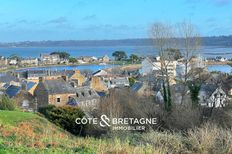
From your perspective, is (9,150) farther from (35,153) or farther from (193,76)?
(193,76)

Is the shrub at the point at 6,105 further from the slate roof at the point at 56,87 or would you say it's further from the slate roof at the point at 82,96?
the slate roof at the point at 56,87

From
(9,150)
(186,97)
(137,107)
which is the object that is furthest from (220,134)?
(186,97)

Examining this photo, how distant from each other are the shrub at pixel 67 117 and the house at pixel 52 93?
12.6 meters

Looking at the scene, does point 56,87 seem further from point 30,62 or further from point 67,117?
point 30,62

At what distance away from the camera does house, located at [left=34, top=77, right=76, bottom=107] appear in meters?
37.8

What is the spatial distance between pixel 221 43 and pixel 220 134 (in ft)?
322

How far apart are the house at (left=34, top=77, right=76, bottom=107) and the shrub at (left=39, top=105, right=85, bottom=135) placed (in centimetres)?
1265

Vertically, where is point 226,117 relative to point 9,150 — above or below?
below

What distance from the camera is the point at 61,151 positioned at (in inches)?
328

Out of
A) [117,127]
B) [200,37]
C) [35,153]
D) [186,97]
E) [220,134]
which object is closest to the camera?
[35,153]

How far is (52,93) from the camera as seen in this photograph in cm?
3812

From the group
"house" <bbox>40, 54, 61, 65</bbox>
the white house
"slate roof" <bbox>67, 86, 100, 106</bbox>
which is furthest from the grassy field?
"house" <bbox>40, 54, 61, 65</bbox>

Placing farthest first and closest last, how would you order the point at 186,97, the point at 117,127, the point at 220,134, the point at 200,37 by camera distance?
the point at 200,37 → the point at 186,97 → the point at 117,127 → the point at 220,134

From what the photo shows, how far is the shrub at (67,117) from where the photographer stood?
22922mm
